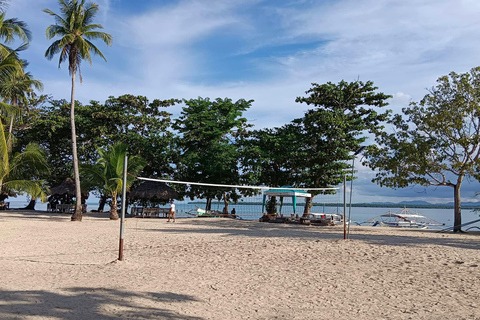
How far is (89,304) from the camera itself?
5266 mm

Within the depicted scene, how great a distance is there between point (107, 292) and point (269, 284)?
2587 millimetres

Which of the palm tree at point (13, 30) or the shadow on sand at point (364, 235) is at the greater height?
the palm tree at point (13, 30)

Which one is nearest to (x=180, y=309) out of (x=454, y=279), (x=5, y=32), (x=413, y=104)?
(x=454, y=279)

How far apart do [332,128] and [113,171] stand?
12205mm

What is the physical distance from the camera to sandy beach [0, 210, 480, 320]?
5.20m

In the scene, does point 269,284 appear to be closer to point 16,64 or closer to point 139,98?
point 16,64

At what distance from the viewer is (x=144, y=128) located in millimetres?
27172

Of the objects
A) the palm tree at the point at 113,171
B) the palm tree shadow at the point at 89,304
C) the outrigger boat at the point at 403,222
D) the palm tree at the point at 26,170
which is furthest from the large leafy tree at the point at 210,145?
the palm tree shadow at the point at 89,304

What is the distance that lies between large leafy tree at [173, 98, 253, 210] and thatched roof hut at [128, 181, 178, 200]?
1685mm

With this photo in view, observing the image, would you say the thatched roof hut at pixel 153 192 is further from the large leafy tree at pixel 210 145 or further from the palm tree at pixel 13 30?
the palm tree at pixel 13 30

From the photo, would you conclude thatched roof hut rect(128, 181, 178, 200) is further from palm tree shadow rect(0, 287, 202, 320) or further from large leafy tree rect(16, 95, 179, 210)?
palm tree shadow rect(0, 287, 202, 320)

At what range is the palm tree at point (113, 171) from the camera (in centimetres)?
1980

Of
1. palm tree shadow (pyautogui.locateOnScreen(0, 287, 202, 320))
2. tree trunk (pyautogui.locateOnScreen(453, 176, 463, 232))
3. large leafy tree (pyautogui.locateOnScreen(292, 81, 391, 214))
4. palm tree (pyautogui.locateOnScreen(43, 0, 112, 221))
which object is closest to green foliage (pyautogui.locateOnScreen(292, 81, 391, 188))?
large leafy tree (pyautogui.locateOnScreen(292, 81, 391, 214))

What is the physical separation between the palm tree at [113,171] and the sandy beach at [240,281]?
937cm
